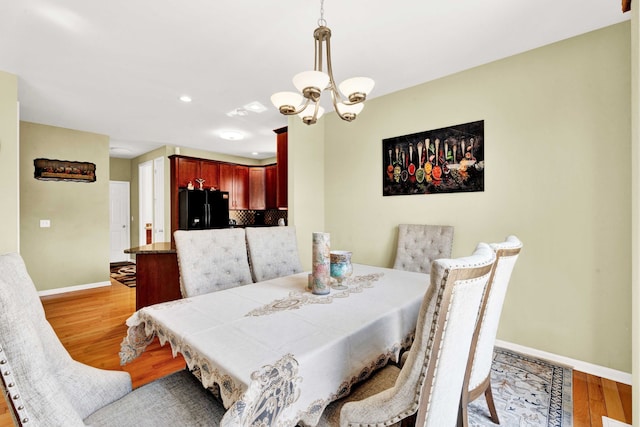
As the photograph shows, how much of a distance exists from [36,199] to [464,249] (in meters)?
5.71

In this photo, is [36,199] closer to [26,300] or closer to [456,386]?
[26,300]

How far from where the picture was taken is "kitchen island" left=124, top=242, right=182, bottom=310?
288cm

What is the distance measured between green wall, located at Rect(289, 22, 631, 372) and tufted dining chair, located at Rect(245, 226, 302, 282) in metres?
1.42

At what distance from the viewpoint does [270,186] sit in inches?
246

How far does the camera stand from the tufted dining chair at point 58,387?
645 millimetres

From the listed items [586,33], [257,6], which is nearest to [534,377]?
[586,33]

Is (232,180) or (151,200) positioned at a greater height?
(232,180)

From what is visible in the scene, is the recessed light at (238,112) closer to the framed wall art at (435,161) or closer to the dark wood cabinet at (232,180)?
the framed wall art at (435,161)

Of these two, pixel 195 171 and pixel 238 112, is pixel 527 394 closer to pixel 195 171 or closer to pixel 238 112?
pixel 238 112

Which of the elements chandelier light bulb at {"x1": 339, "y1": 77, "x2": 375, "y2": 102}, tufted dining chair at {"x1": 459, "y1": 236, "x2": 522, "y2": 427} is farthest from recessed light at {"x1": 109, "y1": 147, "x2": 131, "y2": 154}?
tufted dining chair at {"x1": 459, "y1": 236, "x2": 522, "y2": 427}

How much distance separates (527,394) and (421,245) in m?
1.36

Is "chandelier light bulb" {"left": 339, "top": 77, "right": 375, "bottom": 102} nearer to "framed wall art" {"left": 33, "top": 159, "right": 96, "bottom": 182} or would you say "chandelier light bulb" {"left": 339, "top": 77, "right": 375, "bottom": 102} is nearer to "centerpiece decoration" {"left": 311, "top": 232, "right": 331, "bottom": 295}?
"centerpiece decoration" {"left": 311, "top": 232, "right": 331, "bottom": 295}

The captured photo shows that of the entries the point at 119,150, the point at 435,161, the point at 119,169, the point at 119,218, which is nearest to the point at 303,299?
the point at 435,161

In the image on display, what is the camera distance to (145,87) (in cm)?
304
